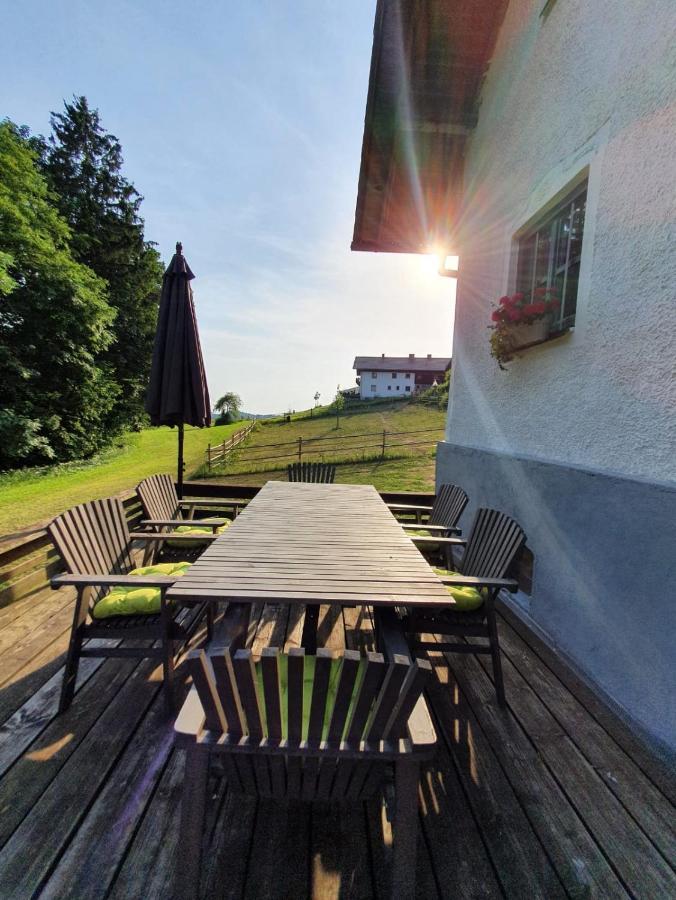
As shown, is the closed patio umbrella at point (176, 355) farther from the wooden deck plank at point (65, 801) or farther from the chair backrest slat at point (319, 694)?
the chair backrest slat at point (319, 694)

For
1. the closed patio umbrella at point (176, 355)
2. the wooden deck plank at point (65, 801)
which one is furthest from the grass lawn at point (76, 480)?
the wooden deck plank at point (65, 801)

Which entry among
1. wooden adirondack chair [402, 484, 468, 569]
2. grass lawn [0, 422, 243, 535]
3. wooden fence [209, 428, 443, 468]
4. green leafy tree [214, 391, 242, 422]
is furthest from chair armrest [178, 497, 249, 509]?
green leafy tree [214, 391, 242, 422]

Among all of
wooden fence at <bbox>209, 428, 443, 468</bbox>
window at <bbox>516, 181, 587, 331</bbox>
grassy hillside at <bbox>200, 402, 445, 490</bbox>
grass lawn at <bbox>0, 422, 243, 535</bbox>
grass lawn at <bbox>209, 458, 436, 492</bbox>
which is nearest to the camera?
window at <bbox>516, 181, 587, 331</bbox>

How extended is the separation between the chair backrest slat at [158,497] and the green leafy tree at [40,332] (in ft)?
29.5

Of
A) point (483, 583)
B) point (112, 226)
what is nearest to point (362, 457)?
point (483, 583)

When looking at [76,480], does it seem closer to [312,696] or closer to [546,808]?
[312,696]

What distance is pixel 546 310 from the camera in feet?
9.46

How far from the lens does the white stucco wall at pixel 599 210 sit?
200 cm

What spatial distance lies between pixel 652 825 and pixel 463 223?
5696 millimetres

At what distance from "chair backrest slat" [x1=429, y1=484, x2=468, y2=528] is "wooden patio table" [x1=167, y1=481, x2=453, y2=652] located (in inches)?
26.1

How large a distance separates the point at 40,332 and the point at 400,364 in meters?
49.7

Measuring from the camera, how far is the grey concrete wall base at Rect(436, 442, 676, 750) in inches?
71.1

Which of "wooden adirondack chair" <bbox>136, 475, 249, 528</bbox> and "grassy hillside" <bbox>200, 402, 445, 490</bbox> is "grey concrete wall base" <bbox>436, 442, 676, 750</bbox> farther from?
"grassy hillside" <bbox>200, 402, 445, 490</bbox>

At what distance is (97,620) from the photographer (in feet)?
6.64
